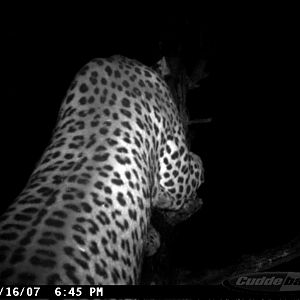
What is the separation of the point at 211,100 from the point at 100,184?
18095 millimetres

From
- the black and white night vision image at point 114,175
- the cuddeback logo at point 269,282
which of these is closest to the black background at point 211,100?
the black and white night vision image at point 114,175

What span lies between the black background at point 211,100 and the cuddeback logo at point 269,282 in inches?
52.7

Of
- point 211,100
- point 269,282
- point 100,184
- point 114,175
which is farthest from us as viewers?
point 211,100

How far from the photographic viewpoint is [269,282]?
228cm

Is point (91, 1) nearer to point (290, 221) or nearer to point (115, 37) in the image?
point (115, 37)

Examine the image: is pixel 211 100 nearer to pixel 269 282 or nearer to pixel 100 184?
Answer: pixel 269 282

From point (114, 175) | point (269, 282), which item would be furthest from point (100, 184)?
point (269, 282)

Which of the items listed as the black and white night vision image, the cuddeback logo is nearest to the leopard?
the black and white night vision image

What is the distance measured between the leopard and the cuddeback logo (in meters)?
0.74

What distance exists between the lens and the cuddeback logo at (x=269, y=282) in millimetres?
2178

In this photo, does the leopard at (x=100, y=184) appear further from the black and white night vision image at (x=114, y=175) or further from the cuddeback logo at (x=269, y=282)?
the cuddeback logo at (x=269, y=282)

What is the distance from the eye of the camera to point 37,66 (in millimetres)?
10281

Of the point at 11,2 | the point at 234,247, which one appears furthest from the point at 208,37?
the point at 11,2

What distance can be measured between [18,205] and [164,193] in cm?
159
